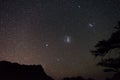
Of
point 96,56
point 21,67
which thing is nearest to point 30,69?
point 21,67

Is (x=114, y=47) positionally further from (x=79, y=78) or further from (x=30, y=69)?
(x=30, y=69)

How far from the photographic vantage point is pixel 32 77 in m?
47.2

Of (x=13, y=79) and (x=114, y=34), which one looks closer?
(x=114, y=34)

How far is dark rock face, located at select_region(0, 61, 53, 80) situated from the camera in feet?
141

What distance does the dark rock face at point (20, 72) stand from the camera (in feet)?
141

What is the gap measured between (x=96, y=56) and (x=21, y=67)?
25.5 m

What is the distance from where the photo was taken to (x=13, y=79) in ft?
135

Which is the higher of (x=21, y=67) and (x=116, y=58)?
(x=116, y=58)

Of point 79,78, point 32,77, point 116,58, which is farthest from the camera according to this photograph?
point 32,77

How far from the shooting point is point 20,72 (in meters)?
45.6

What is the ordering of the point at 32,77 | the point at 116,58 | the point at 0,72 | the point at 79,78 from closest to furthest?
1. the point at 116,58
2. the point at 79,78
3. the point at 0,72
4. the point at 32,77

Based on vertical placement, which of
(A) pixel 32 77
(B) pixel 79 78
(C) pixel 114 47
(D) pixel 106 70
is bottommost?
(A) pixel 32 77

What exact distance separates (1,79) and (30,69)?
362 inches

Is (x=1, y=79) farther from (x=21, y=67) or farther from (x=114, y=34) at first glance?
(x=114, y=34)
